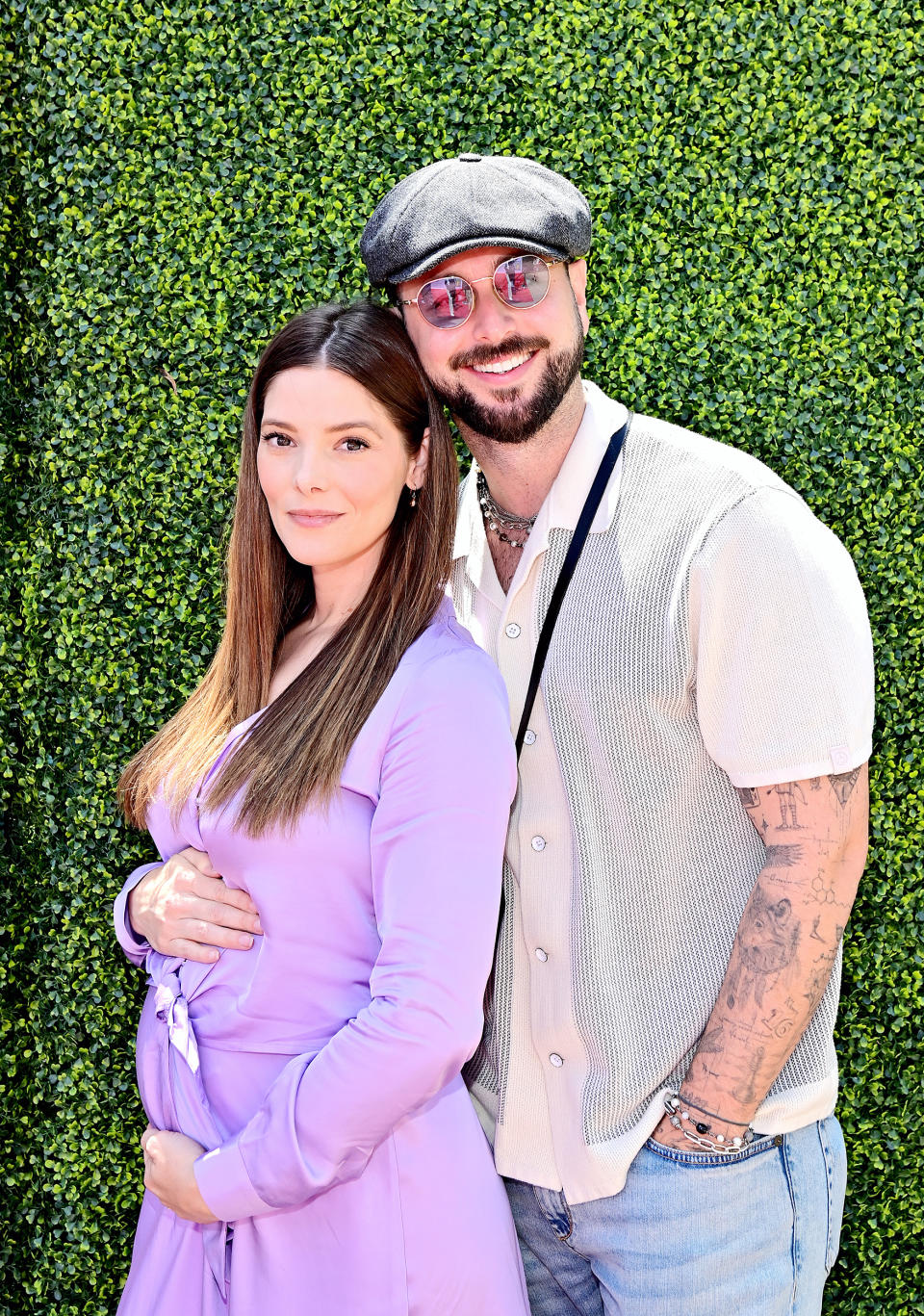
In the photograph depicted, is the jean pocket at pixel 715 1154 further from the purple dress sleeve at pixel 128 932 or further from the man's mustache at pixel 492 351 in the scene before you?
the man's mustache at pixel 492 351

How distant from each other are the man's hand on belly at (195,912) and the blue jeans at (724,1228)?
0.82 meters

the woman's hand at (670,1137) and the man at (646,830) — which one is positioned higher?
the man at (646,830)

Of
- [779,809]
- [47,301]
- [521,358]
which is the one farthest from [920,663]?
[47,301]

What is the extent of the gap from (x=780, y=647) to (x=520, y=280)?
2.90 ft

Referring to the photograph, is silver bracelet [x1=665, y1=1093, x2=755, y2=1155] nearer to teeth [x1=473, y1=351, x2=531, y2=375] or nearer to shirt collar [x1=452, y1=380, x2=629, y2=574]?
shirt collar [x1=452, y1=380, x2=629, y2=574]

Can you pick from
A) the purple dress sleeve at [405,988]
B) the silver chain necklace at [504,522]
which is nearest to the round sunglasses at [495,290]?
the silver chain necklace at [504,522]

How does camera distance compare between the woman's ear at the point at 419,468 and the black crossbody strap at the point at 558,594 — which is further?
the woman's ear at the point at 419,468

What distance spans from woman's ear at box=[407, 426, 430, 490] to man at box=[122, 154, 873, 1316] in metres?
0.12

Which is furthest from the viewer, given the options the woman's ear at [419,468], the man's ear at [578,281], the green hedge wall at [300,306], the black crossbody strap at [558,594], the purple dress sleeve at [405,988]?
the green hedge wall at [300,306]

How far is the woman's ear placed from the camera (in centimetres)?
228

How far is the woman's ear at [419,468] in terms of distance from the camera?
228cm

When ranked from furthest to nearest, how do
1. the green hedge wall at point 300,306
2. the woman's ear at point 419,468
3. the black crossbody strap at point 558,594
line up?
the green hedge wall at point 300,306, the woman's ear at point 419,468, the black crossbody strap at point 558,594

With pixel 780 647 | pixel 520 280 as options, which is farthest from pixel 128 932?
pixel 520 280

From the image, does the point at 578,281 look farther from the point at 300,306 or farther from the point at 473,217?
the point at 300,306
